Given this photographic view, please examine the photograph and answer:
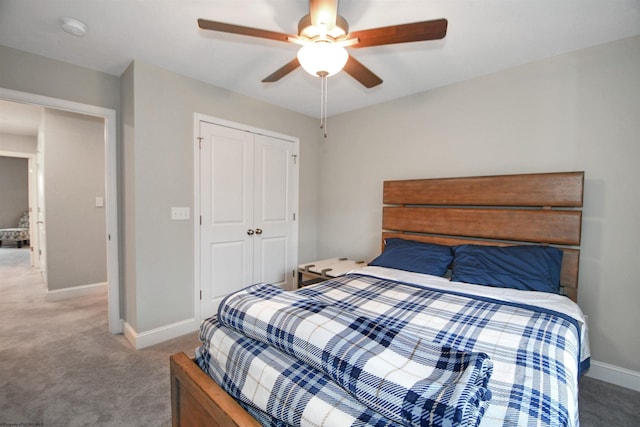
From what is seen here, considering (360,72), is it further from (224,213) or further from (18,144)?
(18,144)

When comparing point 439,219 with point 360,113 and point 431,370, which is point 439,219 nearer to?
point 360,113

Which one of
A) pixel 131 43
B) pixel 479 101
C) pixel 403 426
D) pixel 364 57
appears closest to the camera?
pixel 403 426

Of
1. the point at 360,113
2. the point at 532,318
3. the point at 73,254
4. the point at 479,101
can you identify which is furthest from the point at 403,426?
the point at 73,254

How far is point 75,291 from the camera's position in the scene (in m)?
3.69

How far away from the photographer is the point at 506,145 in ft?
8.18

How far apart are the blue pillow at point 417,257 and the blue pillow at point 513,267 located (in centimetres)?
14

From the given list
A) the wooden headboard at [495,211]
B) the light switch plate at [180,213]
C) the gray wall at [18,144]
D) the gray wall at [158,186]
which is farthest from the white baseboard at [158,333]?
the gray wall at [18,144]

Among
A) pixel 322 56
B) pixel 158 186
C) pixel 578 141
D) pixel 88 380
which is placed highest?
pixel 322 56

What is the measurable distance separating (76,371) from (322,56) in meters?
2.79

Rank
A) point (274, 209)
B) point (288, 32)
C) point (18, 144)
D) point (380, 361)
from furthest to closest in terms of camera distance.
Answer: point (18, 144) → point (274, 209) → point (288, 32) → point (380, 361)

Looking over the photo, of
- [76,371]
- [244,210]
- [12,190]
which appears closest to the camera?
[76,371]

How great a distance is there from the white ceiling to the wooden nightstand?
1.91 meters

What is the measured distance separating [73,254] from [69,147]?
4.54 feet

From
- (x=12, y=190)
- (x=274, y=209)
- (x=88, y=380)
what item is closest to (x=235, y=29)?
(x=274, y=209)
